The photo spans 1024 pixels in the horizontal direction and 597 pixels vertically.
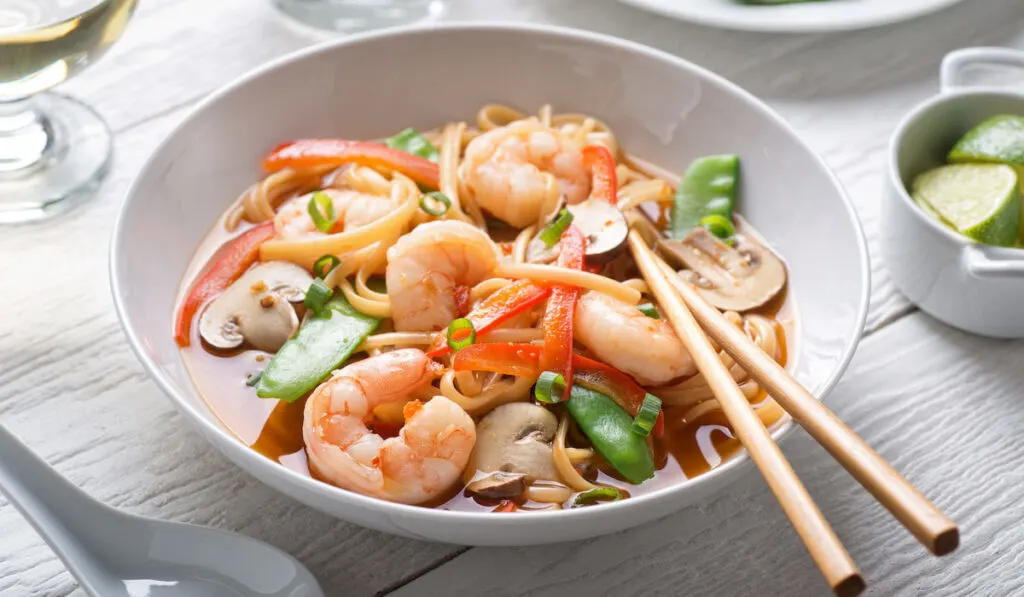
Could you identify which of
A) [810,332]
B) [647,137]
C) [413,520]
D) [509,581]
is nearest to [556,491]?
[509,581]

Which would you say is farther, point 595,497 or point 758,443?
point 595,497

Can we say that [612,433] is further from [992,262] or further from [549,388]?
[992,262]

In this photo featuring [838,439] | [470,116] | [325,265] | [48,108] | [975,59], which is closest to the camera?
[838,439]

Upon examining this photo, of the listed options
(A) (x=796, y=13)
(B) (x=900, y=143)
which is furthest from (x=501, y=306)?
(A) (x=796, y=13)

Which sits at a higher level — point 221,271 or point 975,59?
point 975,59

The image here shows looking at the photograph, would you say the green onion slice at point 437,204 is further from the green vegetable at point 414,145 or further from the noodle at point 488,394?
the noodle at point 488,394

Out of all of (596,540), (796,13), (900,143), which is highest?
(796,13)

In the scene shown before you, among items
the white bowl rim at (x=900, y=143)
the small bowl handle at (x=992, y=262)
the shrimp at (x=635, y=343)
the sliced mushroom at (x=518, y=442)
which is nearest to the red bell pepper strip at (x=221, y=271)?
the sliced mushroom at (x=518, y=442)
